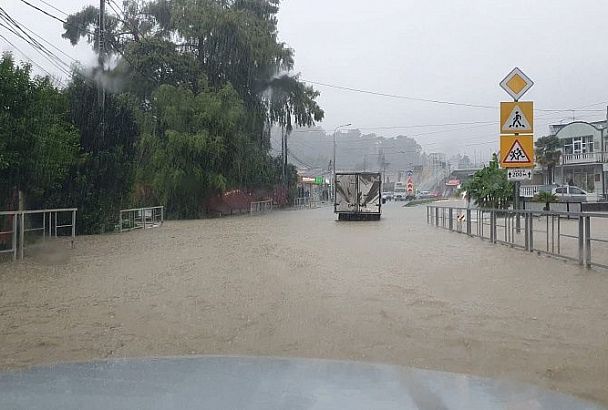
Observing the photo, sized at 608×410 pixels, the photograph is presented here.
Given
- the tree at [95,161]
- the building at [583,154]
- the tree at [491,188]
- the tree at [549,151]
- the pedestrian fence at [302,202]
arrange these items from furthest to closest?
the pedestrian fence at [302,202], the tree at [549,151], the building at [583,154], the tree at [491,188], the tree at [95,161]

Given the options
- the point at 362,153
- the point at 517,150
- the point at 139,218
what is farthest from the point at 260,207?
the point at 362,153

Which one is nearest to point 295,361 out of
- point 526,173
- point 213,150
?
point 526,173

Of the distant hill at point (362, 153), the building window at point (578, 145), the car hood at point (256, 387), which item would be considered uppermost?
the distant hill at point (362, 153)

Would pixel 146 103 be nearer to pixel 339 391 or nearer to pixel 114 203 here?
pixel 114 203

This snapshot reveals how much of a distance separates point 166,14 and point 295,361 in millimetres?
43335

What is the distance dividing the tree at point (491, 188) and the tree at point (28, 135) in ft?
45.9

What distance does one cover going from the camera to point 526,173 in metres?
14.7

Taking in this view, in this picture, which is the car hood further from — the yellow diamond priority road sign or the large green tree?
the large green tree

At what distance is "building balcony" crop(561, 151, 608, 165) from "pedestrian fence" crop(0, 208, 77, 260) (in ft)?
158

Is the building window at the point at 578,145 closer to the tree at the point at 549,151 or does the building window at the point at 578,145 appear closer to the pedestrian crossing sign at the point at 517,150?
the tree at the point at 549,151

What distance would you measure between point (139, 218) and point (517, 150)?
18.1 m

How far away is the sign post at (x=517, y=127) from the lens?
14547 mm

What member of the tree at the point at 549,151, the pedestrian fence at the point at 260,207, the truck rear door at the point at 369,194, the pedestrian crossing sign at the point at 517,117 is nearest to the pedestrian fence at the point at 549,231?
the pedestrian crossing sign at the point at 517,117

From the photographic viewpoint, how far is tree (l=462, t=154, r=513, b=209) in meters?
23.0
